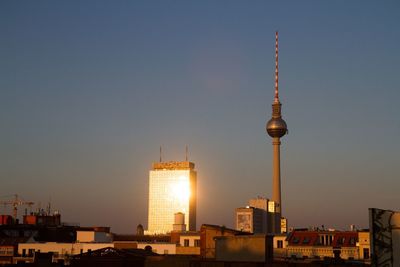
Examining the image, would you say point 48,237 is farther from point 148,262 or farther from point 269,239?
point 269,239

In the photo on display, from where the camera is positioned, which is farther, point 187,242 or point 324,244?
point 187,242

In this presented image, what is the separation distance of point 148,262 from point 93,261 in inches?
259

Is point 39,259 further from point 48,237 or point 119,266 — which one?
point 48,237

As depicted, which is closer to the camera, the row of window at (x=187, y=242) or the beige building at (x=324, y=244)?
the beige building at (x=324, y=244)

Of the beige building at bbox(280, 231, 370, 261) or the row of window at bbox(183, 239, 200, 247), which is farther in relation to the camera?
the row of window at bbox(183, 239, 200, 247)

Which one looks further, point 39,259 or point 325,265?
point 39,259

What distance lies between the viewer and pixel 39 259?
90438mm

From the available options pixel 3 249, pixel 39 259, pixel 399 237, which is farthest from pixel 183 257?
pixel 3 249

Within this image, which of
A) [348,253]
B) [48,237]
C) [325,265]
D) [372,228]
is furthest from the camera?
[48,237]

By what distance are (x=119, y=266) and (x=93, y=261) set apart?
3.81 m

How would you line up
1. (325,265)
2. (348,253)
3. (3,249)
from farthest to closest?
(3,249), (348,253), (325,265)

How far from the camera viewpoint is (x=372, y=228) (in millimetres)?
28953

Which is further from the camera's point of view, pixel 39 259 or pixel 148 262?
pixel 39 259

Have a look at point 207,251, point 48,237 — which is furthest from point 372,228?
point 48,237
